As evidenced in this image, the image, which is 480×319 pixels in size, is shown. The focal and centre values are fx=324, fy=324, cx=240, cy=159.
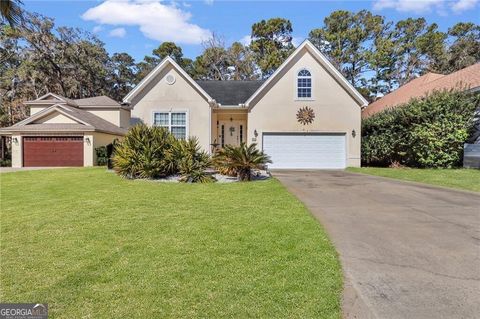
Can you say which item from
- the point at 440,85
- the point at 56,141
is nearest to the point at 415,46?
the point at 440,85

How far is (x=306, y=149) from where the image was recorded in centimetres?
1938

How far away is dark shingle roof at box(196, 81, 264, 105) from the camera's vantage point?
2044cm

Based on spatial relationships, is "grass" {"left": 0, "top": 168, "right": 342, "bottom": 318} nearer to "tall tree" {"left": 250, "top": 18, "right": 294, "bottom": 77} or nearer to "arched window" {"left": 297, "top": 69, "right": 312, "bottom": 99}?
"arched window" {"left": 297, "top": 69, "right": 312, "bottom": 99}

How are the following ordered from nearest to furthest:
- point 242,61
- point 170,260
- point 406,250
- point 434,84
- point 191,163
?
point 170,260 → point 406,250 → point 191,163 → point 434,84 → point 242,61

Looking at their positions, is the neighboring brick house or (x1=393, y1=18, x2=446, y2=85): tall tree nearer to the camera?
the neighboring brick house

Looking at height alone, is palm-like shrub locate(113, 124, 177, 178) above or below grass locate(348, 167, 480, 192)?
above

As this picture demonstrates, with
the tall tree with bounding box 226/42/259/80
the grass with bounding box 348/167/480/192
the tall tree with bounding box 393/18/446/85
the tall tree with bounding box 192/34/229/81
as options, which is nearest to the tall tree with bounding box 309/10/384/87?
the tall tree with bounding box 393/18/446/85

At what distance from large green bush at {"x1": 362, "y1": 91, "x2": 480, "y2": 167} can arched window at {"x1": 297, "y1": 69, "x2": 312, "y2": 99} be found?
15.4 ft

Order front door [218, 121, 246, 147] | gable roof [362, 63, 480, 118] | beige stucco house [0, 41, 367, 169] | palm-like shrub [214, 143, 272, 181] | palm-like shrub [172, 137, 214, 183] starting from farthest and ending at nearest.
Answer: front door [218, 121, 246, 147] < beige stucco house [0, 41, 367, 169] < gable roof [362, 63, 480, 118] < palm-like shrub [172, 137, 214, 183] < palm-like shrub [214, 143, 272, 181]

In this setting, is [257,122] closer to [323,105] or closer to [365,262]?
[323,105]

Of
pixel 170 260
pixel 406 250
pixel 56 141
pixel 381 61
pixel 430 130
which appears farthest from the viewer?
pixel 381 61

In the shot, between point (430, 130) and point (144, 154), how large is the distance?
1387 centimetres

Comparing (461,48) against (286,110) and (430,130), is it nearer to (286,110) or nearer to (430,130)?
(430,130)

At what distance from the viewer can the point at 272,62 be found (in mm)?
36969
